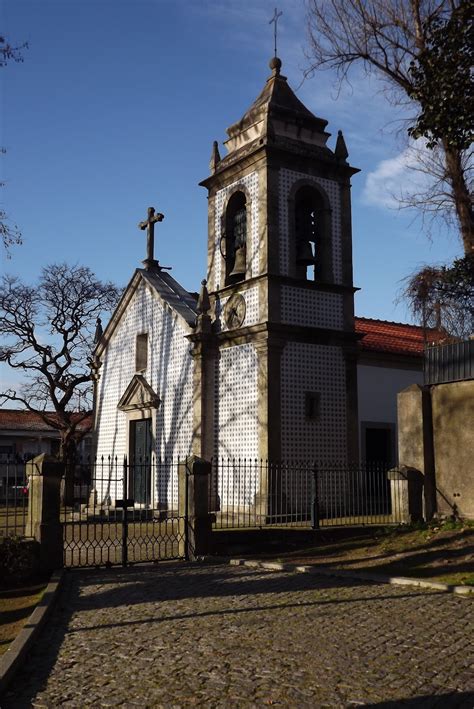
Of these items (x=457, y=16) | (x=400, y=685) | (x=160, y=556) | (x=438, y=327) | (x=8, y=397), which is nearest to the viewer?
(x=400, y=685)

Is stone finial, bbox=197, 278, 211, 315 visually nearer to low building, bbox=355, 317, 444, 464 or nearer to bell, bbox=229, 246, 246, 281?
bell, bbox=229, 246, 246, 281

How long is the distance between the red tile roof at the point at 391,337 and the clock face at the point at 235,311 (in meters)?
3.10

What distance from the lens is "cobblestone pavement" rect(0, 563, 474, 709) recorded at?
191 inches

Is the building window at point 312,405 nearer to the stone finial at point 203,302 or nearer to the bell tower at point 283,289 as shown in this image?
the bell tower at point 283,289

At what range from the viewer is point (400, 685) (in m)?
4.95

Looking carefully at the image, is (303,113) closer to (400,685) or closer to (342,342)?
(342,342)

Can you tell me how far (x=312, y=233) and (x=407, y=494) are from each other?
24.5ft

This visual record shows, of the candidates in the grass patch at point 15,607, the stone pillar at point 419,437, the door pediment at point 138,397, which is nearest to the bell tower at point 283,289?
the door pediment at point 138,397

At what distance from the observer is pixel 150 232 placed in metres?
22.3

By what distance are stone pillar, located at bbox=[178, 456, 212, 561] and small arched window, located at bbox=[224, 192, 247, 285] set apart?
713 centimetres

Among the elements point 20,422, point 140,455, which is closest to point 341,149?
point 140,455

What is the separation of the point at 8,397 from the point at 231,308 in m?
13.7

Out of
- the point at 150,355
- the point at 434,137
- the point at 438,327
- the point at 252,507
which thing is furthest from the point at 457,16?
the point at 150,355

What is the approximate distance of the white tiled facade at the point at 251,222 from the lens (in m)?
17.1
